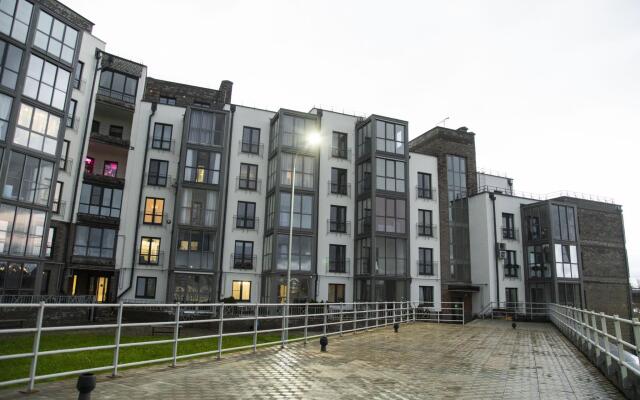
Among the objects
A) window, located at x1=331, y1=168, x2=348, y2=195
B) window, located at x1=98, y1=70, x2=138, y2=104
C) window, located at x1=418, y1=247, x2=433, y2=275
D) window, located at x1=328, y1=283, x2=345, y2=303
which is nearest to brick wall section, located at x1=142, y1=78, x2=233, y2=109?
window, located at x1=98, y1=70, x2=138, y2=104

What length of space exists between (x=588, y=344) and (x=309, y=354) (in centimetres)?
790

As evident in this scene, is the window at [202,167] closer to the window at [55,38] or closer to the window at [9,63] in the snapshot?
the window at [55,38]

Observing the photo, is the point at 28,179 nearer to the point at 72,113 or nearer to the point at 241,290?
the point at 72,113

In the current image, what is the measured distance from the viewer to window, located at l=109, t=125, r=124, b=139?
3522cm

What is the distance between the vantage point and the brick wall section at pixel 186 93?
3753 centimetres

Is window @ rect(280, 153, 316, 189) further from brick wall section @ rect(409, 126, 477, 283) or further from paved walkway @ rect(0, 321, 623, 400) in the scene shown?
paved walkway @ rect(0, 321, 623, 400)

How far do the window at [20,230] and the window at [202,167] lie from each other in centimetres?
1053

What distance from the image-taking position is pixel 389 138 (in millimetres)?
36406

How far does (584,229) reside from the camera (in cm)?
4078

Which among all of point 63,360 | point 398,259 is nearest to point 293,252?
point 398,259

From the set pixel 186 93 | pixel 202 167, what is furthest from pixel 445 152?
pixel 186 93

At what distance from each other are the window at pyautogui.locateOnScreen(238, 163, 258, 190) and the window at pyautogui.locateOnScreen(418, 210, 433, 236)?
1453 cm

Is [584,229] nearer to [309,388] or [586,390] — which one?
[586,390]

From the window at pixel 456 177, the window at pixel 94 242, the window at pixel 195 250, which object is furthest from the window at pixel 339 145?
the window at pixel 94 242
